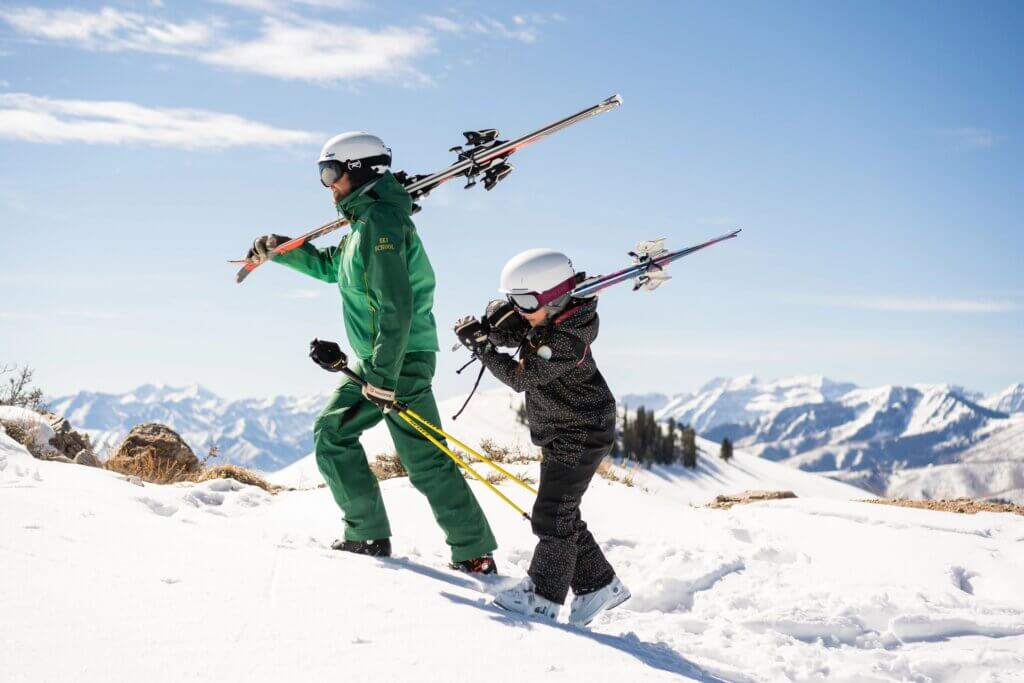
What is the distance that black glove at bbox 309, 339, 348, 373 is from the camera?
4582 millimetres

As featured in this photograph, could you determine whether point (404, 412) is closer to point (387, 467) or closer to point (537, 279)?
point (537, 279)

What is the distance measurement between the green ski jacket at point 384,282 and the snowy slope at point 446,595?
1244 millimetres

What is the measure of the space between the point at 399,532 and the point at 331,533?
1.71 ft

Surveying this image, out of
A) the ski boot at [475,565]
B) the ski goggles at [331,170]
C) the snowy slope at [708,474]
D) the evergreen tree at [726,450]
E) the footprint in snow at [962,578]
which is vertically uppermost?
the evergreen tree at [726,450]

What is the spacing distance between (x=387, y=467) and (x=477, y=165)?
4943 mm

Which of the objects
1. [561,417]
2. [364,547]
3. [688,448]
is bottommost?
[364,547]

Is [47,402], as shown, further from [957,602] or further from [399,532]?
[957,602]

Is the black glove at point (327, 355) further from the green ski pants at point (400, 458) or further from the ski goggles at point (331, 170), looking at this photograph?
the ski goggles at point (331, 170)

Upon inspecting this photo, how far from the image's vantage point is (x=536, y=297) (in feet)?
14.6

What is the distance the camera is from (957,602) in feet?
18.1

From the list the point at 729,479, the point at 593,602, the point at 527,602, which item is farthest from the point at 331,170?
the point at 729,479

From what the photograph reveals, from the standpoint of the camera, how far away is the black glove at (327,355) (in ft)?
15.0

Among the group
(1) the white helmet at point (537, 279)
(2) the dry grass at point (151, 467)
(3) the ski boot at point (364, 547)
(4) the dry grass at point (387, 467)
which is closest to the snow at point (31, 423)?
(2) the dry grass at point (151, 467)

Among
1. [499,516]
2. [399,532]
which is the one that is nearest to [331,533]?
[399,532]
